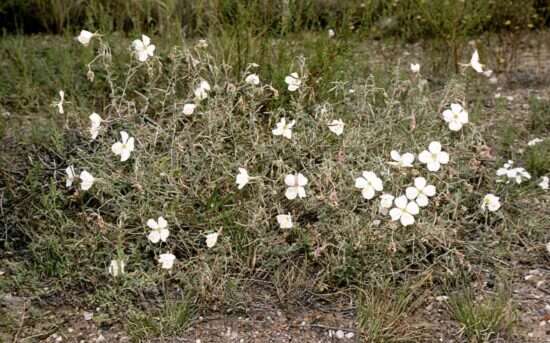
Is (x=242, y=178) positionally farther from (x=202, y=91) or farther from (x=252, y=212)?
(x=202, y=91)

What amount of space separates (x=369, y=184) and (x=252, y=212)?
0.45 m

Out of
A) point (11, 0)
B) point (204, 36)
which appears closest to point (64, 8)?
point (11, 0)

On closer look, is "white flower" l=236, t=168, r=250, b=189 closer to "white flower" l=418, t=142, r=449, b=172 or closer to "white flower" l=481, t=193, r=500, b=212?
"white flower" l=418, t=142, r=449, b=172

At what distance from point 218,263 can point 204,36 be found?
6.89 feet

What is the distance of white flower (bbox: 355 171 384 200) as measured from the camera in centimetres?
275

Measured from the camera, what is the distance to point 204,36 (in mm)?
4523

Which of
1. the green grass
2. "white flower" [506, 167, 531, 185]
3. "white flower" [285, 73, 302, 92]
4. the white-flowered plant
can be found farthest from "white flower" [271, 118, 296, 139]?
"white flower" [506, 167, 531, 185]

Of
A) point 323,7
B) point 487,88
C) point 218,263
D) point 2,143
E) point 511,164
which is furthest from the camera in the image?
point 323,7

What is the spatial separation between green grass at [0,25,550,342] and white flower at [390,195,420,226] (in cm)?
10

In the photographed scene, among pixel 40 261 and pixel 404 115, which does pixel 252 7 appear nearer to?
pixel 404 115

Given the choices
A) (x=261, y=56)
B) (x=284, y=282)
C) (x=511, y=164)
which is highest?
(x=261, y=56)

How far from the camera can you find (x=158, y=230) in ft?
9.03

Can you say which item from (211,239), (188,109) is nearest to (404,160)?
(211,239)

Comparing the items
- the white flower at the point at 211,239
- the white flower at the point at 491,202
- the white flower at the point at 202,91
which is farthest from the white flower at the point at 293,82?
the white flower at the point at 491,202
